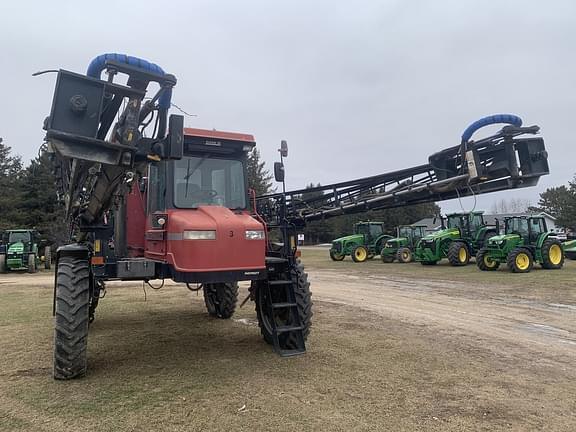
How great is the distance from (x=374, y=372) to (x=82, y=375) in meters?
3.34

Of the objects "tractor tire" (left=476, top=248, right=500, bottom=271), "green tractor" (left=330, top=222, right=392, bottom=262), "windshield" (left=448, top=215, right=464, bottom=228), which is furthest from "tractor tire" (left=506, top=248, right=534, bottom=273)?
"green tractor" (left=330, top=222, right=392, bottom=262)

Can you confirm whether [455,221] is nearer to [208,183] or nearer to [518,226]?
[518,226]

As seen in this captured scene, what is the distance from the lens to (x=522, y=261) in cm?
1886

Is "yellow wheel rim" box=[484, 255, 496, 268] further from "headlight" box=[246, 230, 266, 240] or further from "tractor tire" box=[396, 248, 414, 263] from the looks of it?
"headlight" box=[246, 230, 266, 240]

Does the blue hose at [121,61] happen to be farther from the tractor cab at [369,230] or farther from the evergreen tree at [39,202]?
the evergreen tree at [39,202]

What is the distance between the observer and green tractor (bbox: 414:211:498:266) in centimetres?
2270

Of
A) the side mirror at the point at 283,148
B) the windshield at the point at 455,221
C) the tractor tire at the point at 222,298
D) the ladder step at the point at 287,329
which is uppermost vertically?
the windshield at the point at 455,221

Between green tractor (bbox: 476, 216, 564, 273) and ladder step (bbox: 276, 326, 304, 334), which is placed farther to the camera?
Answer: green tractor (bbox: 476, 216, 564, 273)

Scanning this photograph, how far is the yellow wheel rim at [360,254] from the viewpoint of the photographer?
2986 cm

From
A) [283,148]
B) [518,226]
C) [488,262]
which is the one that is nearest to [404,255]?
[488,262]

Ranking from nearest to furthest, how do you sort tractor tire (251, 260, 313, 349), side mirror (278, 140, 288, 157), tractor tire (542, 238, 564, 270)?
tractor tire (251, 260, 313, 349) → side mirror (278, 140, 288, 157) → tractor tire (542, 238, 564, 270)

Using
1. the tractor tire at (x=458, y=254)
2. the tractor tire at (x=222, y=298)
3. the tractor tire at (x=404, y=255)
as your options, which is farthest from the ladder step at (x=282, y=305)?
the tractor tire at (x=404, y=255)

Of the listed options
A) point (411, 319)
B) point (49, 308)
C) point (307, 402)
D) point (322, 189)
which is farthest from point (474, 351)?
point (49, 308)

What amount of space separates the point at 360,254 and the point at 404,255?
3505 mm
